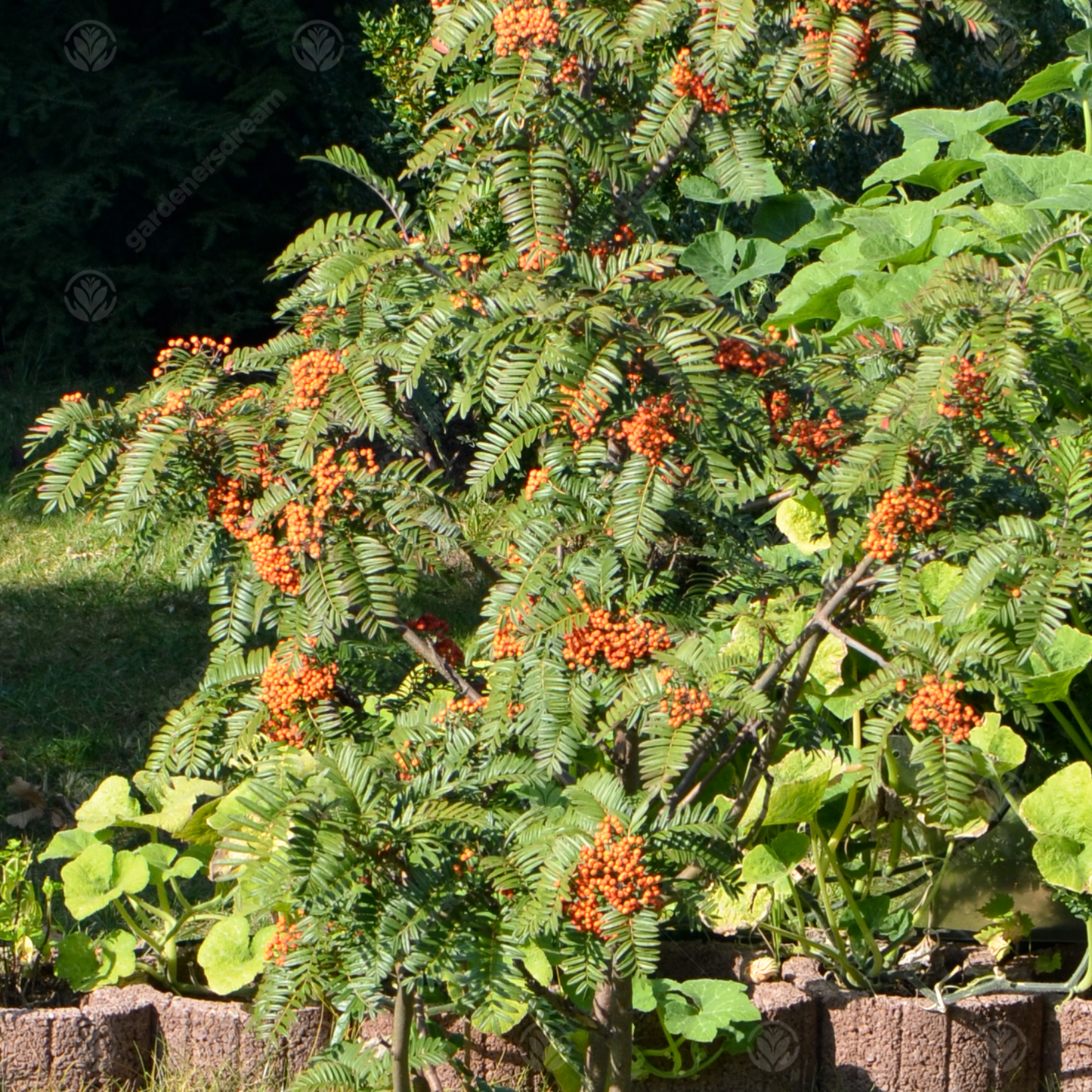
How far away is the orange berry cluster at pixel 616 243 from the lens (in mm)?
2047

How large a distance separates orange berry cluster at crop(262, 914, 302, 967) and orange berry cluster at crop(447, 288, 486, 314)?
0.87 m

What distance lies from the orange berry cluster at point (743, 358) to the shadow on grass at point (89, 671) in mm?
2456

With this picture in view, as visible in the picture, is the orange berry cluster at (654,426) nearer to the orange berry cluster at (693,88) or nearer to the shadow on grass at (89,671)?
the orange berry cluster at (693,88)

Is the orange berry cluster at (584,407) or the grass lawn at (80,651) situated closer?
the orange berry cluster at (584,407)

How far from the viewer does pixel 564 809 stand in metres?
2.03

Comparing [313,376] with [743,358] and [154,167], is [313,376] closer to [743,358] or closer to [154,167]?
[743,358]

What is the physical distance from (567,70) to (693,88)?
182 millimetres

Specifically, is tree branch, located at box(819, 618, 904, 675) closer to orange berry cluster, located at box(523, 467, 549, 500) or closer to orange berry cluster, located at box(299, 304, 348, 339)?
orange berry cluster, located at box(523, 467, 549, 500)

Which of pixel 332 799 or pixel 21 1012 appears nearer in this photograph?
pixel 332 799

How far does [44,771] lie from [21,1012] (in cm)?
138

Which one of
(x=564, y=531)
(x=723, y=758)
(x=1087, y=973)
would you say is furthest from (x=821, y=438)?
(x=1087, y=973)

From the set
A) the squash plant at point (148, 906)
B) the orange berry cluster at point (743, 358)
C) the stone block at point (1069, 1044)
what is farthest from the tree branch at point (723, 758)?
the stone block at point (1069, 1044)

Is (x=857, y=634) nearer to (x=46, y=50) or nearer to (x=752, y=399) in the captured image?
(x=752, y=399)

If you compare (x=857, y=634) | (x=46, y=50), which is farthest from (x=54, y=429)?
(x=46, y=50)
